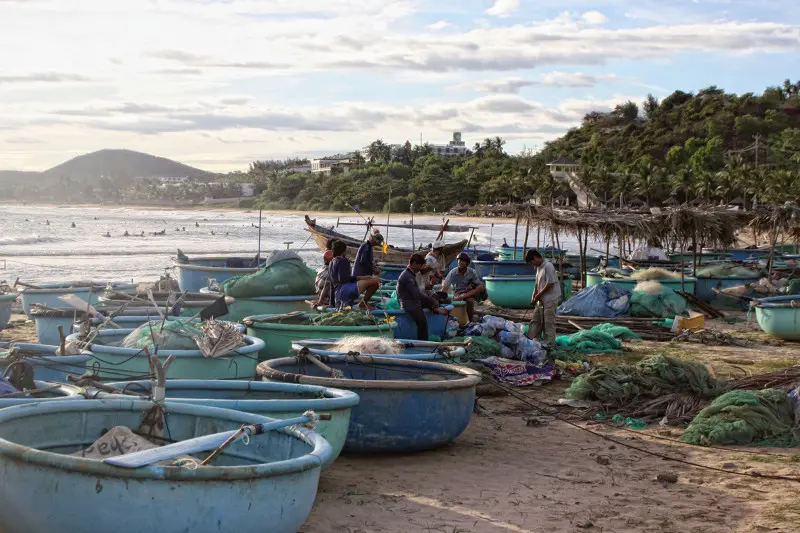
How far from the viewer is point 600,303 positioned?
1848 centimetres

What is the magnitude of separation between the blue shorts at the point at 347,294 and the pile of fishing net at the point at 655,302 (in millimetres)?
8056

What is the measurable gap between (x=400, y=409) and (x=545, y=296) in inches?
250

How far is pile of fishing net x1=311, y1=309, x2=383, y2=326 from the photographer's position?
10664mm

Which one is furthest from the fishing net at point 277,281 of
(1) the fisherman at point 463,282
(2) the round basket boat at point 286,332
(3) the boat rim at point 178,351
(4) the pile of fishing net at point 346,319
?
(3) the boat rim at point 178,351

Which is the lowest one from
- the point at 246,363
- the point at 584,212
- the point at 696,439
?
the point at 696,439

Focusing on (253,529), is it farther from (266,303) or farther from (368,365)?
(266,303)

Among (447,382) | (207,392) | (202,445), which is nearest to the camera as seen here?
(202,445)

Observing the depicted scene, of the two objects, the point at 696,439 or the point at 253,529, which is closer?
the point at 253,529

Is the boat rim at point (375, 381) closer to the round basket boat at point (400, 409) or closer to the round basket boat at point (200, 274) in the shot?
the round basket boat at point (400, 409)

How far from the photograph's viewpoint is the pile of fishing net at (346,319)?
1066cm

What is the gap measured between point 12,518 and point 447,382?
3790 mm

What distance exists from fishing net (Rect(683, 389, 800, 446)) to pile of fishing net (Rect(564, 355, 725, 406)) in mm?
983

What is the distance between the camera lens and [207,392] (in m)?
7.28

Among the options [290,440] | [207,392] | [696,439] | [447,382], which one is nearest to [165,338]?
[207,392]
